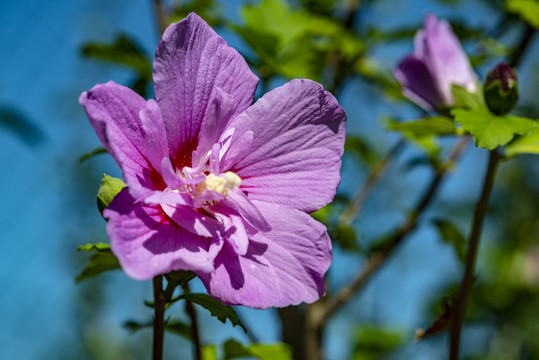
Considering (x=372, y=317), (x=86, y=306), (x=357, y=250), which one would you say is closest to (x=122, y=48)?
(x=357, y=250)

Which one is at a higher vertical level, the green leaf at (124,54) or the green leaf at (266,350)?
the green leaf at (124,54)

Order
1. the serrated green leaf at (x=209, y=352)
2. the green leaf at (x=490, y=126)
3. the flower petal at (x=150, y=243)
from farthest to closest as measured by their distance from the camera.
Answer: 1. the serrated green leaf at (x=209, y=352)
2. the green leaf at (x=490, y=126)
3. the flower petal at (x=150, y=243)

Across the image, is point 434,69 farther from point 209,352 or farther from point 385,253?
point 209,352

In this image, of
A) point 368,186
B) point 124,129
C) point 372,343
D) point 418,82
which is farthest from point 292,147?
point 372,343

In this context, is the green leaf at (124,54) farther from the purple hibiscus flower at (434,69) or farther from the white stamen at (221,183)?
the white stamen at (221,183)

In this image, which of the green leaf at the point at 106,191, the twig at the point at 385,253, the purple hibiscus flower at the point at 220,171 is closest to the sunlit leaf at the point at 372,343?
the twig at the point at 385,253

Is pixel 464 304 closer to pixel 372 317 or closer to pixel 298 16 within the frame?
pixel 298 16

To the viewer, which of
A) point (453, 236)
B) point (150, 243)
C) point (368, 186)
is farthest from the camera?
point (368, 186)

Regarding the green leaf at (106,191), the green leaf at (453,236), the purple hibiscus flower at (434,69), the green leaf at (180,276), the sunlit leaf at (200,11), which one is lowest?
the green leaf at (453,236)
